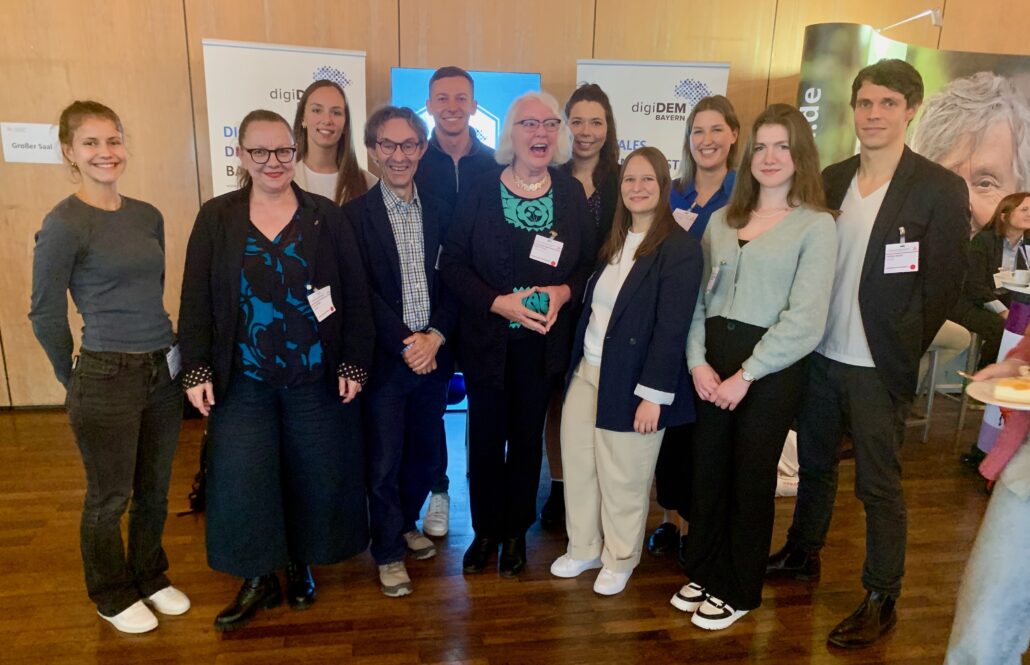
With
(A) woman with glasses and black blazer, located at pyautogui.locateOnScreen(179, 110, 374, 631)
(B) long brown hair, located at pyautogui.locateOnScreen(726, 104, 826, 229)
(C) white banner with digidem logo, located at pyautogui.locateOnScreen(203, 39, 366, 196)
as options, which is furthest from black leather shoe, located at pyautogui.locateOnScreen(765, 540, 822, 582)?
(C) white banner with digidem logo, located at pyautogui.locateOnScreen(203, 39, 366, 196)

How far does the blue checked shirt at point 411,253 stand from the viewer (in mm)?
2443

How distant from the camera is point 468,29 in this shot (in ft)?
15.3

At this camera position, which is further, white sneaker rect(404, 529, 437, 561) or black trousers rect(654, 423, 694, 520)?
white sneaker rect(404, 529, 437, 561)

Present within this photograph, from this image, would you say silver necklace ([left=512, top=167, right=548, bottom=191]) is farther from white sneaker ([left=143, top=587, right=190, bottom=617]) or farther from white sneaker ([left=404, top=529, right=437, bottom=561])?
white sneaker ([left=143, top=587, right=190, bottom=617])

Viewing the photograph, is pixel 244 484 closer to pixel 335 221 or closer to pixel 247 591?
pixel 247 591

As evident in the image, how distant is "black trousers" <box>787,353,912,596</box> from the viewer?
2.27 metres

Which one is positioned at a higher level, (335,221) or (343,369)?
(335,221)

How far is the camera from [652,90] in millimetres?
4617

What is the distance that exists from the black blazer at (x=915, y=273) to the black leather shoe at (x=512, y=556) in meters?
1.51

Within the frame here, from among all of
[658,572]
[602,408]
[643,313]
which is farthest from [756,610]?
[643,313]

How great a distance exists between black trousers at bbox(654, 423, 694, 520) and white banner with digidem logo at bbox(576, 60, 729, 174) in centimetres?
252

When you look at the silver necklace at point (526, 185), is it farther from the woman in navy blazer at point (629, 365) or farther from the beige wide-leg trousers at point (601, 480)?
the beige wide-leg trousers at point (601, 480)

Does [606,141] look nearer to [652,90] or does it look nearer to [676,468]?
[676,468]

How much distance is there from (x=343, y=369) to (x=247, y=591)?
0.92 meters
